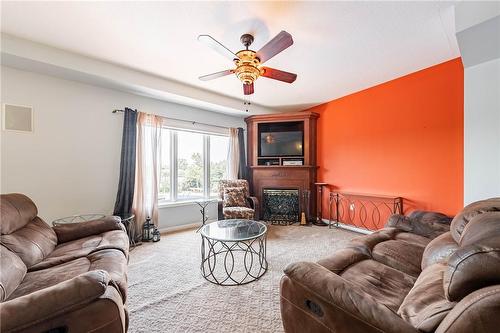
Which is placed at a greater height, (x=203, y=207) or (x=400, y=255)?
(x=400, y=255)

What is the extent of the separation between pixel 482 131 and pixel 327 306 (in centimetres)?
246

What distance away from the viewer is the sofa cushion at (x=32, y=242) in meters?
1.52

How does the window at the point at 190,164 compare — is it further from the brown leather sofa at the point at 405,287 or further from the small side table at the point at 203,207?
the brown leather sofa at the point at 405,287

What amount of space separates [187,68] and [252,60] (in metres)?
1.27

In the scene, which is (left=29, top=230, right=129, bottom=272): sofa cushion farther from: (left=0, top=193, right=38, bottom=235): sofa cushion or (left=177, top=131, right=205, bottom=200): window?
(left=177, top=131, right=205, bottom=200): window

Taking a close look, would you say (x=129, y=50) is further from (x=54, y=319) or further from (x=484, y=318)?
(x=484, y=318)

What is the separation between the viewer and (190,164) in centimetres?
423

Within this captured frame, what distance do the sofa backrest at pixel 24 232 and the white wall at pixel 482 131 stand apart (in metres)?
4.00

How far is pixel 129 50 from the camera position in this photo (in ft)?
8.00

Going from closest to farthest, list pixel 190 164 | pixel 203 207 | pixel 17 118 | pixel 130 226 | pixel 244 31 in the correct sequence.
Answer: pixel 244 31, pixel 17 118, pixel 130 226, pixel 203 207, pixel 190 164

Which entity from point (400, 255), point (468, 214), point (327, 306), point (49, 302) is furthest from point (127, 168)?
point (468, 214)

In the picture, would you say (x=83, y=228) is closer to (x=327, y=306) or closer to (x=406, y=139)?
(x=327, y=306)

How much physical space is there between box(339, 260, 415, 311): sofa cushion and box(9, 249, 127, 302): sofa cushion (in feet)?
4.86

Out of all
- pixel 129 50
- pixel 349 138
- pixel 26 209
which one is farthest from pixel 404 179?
pixel 26 209
